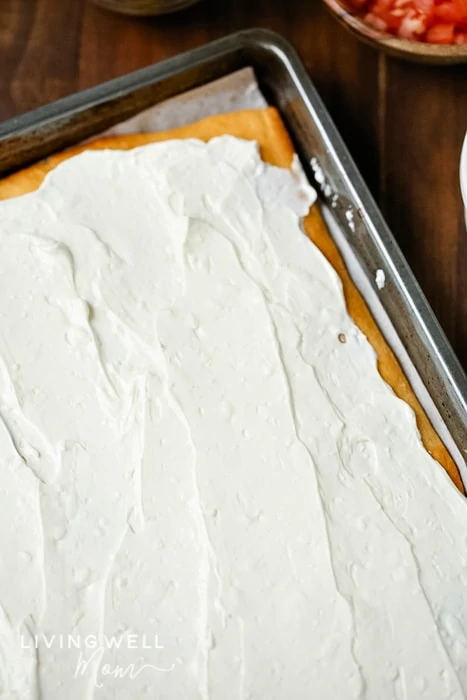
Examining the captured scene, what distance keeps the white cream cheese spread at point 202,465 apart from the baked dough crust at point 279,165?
2 centimetres

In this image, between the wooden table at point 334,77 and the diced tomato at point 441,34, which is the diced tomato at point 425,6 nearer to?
the diced tomato at point 441,34

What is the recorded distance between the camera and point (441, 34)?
129cm

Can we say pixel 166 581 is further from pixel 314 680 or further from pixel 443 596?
pixel 443 596

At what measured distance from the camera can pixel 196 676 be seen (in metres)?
0.99

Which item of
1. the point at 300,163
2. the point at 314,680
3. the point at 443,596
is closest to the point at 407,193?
the point at 300,163

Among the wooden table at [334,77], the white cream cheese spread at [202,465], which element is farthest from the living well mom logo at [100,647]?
the wooden table at [334,77]

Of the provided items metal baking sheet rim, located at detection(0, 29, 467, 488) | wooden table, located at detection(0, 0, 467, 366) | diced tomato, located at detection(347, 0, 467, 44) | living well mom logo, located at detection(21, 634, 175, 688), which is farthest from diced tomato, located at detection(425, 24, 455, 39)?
living well mom logo, located at detection(21, 634, 175, 688)

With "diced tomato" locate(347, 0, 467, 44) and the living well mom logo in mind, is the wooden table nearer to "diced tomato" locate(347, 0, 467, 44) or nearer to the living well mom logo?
"diced tomato" locate(347, 0, 467, 44)

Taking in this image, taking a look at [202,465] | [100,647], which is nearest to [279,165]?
[202,465]

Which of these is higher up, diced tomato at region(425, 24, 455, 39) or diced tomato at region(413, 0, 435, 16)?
diced tomato at region(413, 0, 435, 16)

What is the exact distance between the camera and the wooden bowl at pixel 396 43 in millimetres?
1278

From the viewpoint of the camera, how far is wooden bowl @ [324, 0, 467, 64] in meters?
1.28

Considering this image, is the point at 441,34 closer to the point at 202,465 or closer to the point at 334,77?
the point at 334,77

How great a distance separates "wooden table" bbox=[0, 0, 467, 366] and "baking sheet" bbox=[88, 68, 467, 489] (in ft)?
0.41
